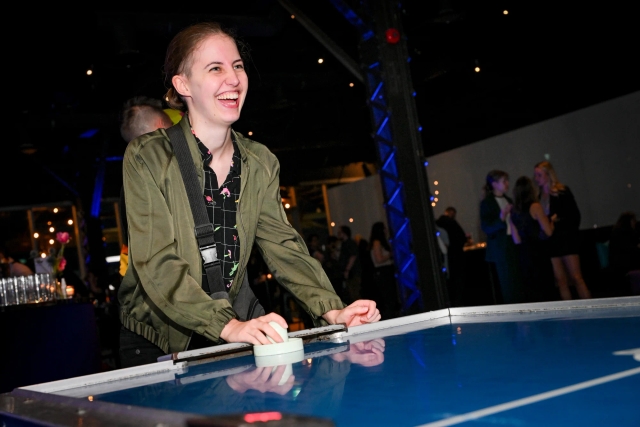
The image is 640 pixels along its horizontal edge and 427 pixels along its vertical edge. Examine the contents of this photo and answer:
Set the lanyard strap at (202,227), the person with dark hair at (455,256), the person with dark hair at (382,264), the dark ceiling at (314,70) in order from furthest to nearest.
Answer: the person with dark hair at (382,264) < the person with dark hair at (455,256) < the dark ceiling at (314,70) < the lanyard strap at (202,227)

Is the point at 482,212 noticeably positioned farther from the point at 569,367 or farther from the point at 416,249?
the point at 569,367

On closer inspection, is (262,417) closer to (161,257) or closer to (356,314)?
(161,257)

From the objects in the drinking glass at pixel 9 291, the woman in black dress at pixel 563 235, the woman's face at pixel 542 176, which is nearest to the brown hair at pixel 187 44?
the drinking glass at pixel 9 291

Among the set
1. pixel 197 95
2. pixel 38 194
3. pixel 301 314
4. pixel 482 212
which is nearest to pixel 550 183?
pixel 482 212

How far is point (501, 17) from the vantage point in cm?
999

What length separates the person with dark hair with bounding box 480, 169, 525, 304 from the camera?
7.21 meters

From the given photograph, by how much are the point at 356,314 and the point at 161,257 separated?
54 cm

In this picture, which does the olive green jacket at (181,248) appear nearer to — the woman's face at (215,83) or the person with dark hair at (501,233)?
the woman's face at (215,83)

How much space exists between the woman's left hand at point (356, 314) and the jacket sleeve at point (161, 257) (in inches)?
14.6

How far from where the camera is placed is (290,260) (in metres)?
2.13

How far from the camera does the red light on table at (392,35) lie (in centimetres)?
634

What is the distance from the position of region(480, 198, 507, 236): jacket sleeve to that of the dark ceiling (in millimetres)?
1970

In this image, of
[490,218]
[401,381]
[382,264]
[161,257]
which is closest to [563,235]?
[490,218]

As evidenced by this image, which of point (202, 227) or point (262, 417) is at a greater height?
Answer: point (202, 227)
